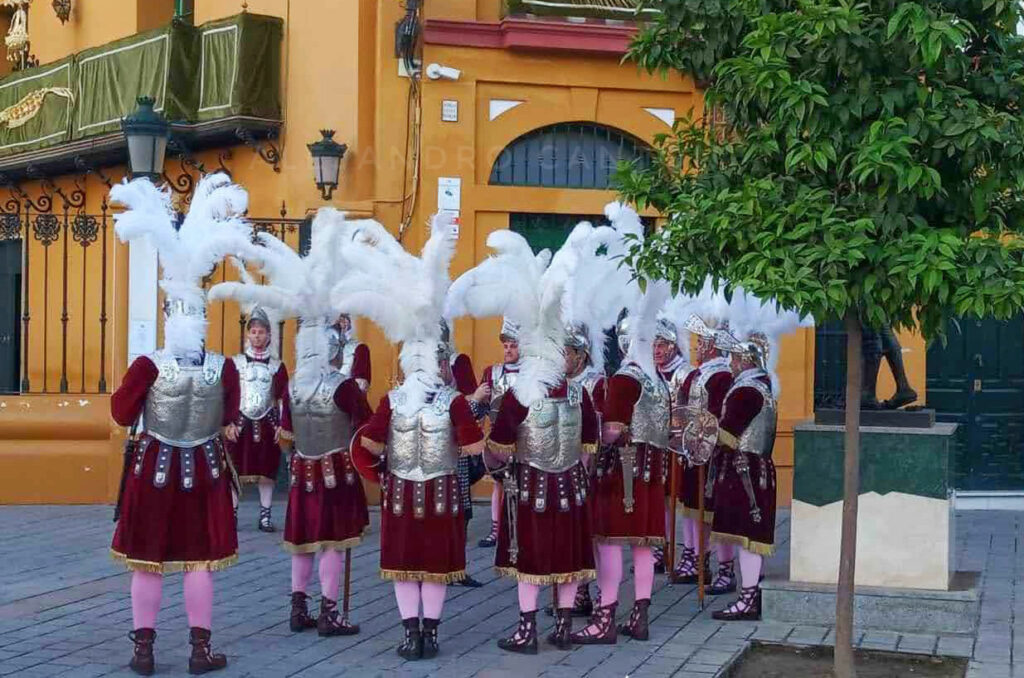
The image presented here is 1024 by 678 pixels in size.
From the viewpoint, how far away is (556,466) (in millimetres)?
8273

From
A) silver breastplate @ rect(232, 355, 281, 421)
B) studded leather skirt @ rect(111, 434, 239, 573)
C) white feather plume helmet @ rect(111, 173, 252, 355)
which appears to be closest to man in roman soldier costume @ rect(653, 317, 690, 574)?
white feather plume helmet @ rect(111, 173, 252, 355)

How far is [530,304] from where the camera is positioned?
27.5ft

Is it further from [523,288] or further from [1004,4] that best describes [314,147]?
[1004,4]

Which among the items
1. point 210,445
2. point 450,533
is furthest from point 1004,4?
point 210,445

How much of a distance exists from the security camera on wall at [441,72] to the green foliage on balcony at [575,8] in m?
0.85

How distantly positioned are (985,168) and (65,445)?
33.0ft

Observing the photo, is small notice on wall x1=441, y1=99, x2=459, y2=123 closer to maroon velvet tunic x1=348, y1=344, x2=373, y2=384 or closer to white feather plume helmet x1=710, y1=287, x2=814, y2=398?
maroon velvet tunic x1=348, y1=344, x2=373, y2=384

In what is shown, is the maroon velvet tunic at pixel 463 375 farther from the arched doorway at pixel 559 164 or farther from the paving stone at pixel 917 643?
the paving stone at pixel 917 643

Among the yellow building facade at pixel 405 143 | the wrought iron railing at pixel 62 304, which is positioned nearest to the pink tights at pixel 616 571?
the yellow building facade at pixel 405 143

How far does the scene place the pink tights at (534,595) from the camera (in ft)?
27.2

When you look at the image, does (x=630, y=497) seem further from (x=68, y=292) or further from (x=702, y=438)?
(x=68, y=292)

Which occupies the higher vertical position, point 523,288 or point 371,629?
point 523,288

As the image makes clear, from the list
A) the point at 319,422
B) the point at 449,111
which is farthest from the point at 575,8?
the point at 319,422

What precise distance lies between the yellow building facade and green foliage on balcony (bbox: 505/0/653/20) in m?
0.02
